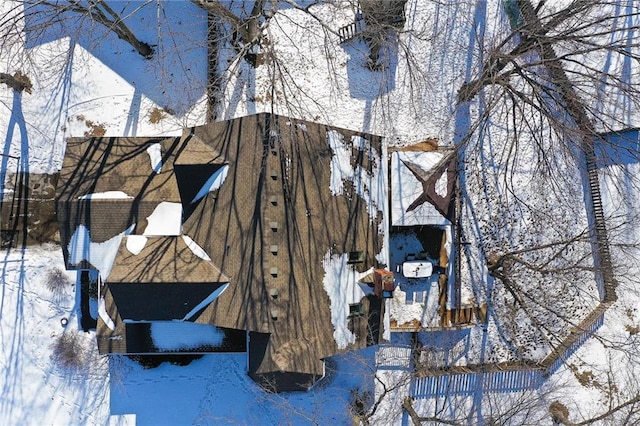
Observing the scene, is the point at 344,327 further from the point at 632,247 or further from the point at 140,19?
the point at 140,19

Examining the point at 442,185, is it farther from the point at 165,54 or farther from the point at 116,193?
the point at 165,54

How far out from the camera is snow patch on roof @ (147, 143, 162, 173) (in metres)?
13.7

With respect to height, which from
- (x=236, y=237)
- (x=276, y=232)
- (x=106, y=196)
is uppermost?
(x=106, y=196)

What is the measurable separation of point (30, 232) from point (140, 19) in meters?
8.69

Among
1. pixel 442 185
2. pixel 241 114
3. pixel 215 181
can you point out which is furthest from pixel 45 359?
pixel 442 185

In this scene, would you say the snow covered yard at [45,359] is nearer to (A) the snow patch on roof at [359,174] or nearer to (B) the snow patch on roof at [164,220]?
(B) the snow patch on roof at [164,220]

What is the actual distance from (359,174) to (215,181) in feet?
14.7

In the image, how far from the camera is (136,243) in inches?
502

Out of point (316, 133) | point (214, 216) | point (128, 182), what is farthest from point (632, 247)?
point (128, 182)

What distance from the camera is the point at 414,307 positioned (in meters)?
15.8

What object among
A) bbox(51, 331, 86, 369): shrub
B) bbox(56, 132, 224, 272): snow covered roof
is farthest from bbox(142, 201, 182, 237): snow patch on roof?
bbox(51, 331, 86, 369): shrub

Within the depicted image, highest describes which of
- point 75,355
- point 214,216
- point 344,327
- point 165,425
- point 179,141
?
point 179,141

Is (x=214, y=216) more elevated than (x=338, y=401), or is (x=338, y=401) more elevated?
(x=214, y=216)

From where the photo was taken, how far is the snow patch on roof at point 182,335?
14.0 metres
